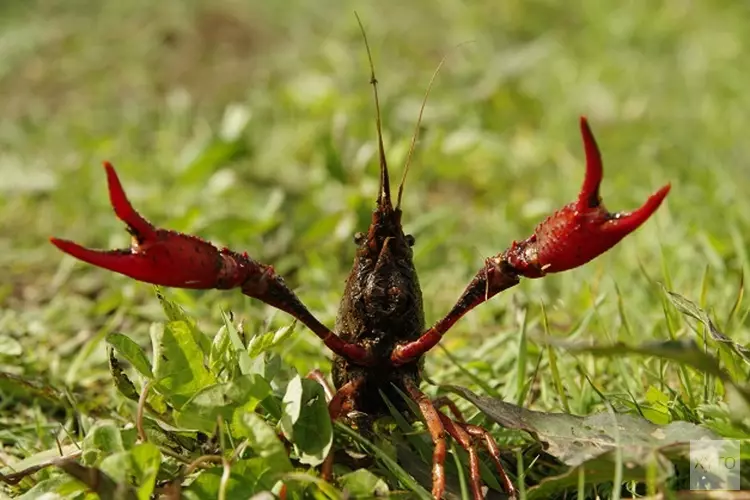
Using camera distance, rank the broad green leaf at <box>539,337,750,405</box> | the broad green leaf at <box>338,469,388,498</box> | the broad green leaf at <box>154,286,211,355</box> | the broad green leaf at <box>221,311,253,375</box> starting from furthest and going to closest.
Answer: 1. the broad green leaf at <box>154,286,211,355</box>
2. the broad green leaf at <box>221,311,253,375</box>
3. the broad green leaf at <box>338,469,388,498</box>
4. the broad green leaf at <box>539,337,750,405</box>

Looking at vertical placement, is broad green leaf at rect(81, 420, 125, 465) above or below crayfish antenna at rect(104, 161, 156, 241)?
below

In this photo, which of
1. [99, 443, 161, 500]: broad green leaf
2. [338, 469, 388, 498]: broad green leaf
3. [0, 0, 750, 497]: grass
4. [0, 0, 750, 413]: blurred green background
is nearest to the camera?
[99, 443, 161, 500]: broad green leaf

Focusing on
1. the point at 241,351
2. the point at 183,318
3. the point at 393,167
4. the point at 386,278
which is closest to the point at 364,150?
the point at 393,167

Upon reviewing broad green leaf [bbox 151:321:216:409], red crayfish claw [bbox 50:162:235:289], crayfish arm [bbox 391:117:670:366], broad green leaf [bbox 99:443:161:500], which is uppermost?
crayfish arm [bbox 391:117:670:366]

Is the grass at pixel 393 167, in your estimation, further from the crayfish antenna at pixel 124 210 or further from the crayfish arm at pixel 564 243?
the crayfish antenna at pixel 124 210

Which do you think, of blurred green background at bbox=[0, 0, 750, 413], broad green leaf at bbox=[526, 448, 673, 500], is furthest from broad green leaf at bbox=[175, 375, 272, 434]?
blurred green background at bbox=[0, 0, 750, 413]

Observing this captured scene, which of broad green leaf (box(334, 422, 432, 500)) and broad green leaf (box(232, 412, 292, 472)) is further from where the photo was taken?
broad green leaf (box(334, 422, 432, 500))

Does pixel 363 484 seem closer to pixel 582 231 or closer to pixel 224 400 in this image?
pixel 224 400

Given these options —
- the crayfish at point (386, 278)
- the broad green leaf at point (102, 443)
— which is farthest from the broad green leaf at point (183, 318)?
the broad green leaf at point (102, 443)

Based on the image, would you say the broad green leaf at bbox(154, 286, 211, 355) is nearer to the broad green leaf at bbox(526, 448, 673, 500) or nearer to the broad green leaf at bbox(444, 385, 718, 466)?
the broad green leaf at bbox(444, 385, 718, 466)
